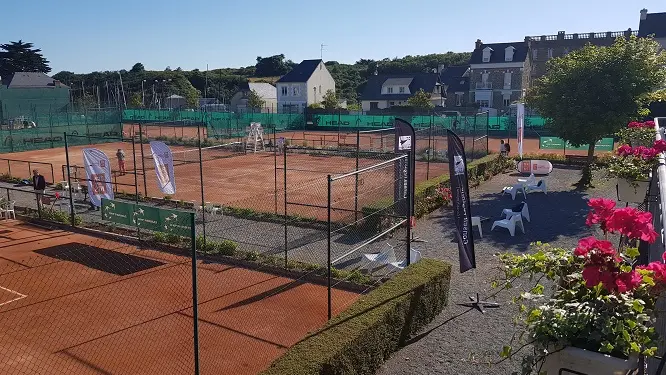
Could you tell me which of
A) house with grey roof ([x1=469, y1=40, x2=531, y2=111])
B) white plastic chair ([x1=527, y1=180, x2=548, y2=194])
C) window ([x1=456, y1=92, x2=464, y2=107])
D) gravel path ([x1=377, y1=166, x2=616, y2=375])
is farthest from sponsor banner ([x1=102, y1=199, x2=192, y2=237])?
window ([x1=456, y1=92, x2=464, y2=107])

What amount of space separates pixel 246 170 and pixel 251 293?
675 inches

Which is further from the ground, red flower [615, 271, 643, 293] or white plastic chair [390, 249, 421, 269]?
red flower [615, 271, 643, 293]

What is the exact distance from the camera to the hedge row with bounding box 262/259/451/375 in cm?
644

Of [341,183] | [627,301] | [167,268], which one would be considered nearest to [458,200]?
[627,301]

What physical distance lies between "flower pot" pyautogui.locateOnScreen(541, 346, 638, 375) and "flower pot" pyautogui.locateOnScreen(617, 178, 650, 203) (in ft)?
20.0

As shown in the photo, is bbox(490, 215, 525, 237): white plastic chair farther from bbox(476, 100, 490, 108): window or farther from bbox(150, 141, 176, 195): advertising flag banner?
bbox(476, 100, 490, 108): window

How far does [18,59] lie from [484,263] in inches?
4057

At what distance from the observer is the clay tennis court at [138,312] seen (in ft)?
26.4

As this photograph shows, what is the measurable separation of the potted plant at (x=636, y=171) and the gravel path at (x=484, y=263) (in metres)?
2.94

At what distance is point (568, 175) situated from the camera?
24.3 m

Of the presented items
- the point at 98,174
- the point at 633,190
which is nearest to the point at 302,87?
the point at 98,174

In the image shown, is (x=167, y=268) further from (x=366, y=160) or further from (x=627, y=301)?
(x=366, y=160)

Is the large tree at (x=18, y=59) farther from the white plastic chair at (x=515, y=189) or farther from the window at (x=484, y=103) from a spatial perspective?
the white plastic chair at (x=515, y=189)

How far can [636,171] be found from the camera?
801 cm
